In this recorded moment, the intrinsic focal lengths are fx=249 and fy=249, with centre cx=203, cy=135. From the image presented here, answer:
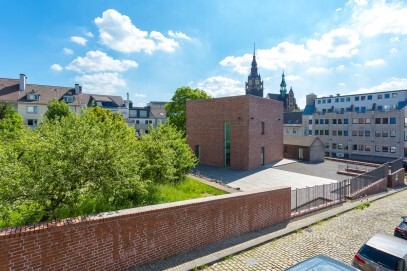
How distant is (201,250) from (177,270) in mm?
1498

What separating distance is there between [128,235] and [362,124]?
58.6 metres

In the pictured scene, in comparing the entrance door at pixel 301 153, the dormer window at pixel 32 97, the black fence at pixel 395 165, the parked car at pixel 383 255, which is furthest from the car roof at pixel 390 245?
the dormer window at pixel 32 97

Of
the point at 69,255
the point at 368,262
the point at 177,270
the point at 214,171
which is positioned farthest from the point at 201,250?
the point at 214,171

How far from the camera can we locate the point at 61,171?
731 centimetres

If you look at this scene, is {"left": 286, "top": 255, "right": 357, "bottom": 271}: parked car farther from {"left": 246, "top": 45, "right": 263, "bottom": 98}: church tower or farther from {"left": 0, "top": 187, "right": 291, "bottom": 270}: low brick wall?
{"left": 246, "top": 45, "right": 263, "bottom": 98}: church tower

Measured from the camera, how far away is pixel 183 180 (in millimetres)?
15805

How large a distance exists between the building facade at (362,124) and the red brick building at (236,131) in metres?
31.1

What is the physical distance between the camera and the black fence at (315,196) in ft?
46.2

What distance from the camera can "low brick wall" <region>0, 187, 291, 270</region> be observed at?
5914 mm

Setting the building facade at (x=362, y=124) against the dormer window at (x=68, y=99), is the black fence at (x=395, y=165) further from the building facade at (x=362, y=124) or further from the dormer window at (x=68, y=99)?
the dormer window at (x=68, y=99)

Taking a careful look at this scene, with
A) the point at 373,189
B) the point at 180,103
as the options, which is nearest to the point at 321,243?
the point at 373,189

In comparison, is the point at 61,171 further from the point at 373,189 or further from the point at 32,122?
the point at 32,122

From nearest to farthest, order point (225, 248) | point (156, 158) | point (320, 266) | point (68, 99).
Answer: point (320, 266)
point (225, 248)
point (156, 158)
point (68, 99)

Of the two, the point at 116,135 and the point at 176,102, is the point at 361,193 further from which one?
the point at 176,102
